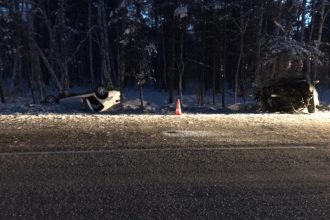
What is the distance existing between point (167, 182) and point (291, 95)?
39.1ft

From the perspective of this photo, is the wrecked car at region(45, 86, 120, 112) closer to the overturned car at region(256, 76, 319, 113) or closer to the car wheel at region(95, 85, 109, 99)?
the car wheel at region(95, 85, 109, 99)

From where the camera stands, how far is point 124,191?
5781 millimetres

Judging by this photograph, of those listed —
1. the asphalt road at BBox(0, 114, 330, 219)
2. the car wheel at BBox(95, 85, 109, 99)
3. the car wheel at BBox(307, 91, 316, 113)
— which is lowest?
the car wheel at BBox(307, 91, 316, 113)

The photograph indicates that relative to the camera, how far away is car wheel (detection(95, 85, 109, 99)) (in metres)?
19.7

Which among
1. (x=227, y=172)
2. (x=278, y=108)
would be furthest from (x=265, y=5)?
(x=227, y=172)

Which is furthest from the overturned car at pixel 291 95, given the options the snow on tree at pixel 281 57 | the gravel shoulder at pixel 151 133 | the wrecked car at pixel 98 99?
the snow on tree at pixel 281 57

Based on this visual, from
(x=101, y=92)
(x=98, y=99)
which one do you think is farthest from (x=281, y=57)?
(x=98, y=99)

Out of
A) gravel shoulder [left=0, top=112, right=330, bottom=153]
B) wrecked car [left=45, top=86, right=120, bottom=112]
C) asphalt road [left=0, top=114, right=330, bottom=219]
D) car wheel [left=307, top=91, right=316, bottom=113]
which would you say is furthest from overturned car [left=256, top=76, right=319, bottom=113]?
asphalt road [left=0, top=114, right=330, bottom=219]

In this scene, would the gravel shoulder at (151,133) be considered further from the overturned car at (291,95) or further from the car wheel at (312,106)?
the car wheel at (312,106)

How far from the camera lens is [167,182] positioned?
6184 millimetres

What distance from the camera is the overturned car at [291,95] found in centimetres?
1697

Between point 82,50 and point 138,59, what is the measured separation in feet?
83.5

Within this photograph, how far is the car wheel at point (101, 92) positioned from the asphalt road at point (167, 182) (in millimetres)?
10962

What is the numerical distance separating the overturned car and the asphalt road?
28.2ft
